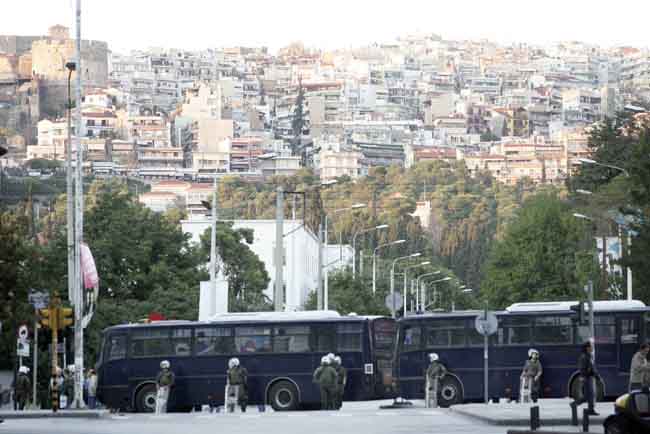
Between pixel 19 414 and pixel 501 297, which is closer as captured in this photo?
pixel 19 414

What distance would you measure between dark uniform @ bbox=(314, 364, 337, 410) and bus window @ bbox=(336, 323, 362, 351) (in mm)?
3591

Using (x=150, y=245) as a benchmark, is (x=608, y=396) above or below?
below

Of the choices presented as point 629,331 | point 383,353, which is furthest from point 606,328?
point 383,353

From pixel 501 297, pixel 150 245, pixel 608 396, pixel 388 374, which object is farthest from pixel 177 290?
pixel 501 297

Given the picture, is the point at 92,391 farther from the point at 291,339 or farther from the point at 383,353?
the point at 383,353

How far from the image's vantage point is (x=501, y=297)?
368 feet

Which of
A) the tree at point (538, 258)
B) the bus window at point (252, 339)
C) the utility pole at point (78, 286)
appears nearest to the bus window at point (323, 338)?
the bus window at point (252, 339)

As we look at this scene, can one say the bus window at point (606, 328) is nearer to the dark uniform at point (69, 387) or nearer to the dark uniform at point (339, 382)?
the dark uniform at point (339, 382)

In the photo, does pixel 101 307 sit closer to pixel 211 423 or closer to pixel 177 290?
pixel 177 290

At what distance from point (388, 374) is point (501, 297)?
210 ft

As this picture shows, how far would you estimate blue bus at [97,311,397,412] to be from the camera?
4475 centimetres

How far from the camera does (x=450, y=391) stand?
4606 centimetres

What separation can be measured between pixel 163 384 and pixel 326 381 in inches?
169

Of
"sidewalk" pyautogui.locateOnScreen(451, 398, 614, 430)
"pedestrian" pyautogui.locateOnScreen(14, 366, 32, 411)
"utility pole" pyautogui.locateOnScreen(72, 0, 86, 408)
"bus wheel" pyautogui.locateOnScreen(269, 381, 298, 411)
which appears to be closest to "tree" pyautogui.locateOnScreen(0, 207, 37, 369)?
"pedestrian" pyautogui.locateOnScreen(14, 366, 32, 411)
